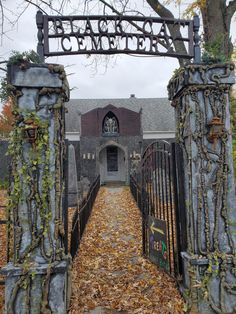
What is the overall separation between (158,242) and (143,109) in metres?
22.6

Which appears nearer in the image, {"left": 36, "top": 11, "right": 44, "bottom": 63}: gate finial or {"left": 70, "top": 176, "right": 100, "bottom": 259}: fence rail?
{"left": 36, "top": 11, "right": 44, "bottom": 63}: gate finial

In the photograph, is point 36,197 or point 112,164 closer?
point 36,197

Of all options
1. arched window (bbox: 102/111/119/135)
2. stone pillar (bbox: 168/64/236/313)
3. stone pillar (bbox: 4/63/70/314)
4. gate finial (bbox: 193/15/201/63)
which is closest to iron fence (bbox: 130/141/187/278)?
stone pillar (bbox: 168/64/236/313)

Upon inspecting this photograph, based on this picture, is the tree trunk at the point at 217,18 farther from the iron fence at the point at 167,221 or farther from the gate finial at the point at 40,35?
the gate finial at the point at 40,35

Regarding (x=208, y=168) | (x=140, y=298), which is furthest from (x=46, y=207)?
(x=208, y=168)

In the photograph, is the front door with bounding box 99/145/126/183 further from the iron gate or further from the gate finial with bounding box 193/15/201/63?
the gate finial with bounding box 193/15/201/63

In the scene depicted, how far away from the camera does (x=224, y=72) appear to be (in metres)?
3.39

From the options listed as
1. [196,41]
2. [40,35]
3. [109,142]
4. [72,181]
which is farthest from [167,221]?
[109,142]

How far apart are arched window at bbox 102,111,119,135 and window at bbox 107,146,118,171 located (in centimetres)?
164

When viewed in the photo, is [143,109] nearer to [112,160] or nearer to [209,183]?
[112,160]

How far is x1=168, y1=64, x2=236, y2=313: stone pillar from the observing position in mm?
3207

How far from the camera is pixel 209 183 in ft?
10.9

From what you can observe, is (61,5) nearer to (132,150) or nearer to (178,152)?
(178,152)

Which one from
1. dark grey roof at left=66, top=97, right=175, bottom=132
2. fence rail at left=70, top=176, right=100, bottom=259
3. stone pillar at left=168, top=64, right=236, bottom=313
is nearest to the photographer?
stone pillar at left=168, top=64, right=236, bottom=313
